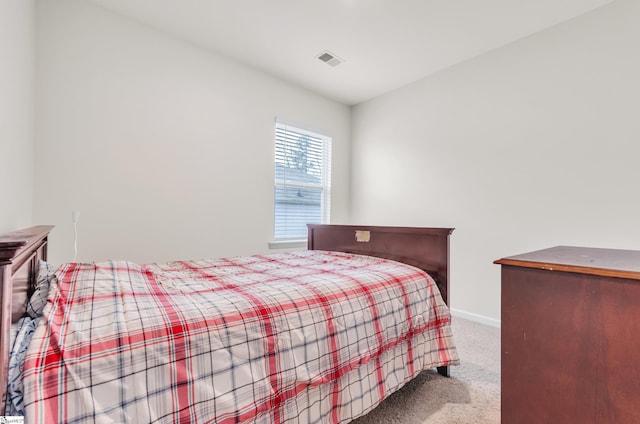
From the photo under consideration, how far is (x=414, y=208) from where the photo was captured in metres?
3.39

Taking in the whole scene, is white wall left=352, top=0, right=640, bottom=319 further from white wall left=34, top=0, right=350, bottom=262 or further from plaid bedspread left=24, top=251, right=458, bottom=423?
white wall left=34, top=0, right=350, bottom=262

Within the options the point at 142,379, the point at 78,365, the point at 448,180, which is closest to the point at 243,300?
the point at 142,379

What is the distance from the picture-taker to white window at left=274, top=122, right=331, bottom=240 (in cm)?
338

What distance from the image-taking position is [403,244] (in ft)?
6.73

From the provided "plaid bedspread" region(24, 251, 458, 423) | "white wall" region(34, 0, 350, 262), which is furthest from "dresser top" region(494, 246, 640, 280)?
"white wall" region(34, 0, 350, 262)

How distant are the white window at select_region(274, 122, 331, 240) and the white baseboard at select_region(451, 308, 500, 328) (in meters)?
1.86

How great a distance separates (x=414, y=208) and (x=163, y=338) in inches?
118

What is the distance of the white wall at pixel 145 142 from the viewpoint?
6.82 feet

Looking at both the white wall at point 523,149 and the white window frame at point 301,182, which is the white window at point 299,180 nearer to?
the white window frame at point 301,182

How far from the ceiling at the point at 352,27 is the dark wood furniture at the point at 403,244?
1701mm

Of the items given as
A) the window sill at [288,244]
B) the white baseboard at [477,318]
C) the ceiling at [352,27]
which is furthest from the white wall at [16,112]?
the white baseboard at [477,318]

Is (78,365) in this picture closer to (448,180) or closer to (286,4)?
(286,4)

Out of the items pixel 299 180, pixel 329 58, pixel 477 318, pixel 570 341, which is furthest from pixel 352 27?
pixel 477 318

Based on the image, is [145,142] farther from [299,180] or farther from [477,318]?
[477,318]
